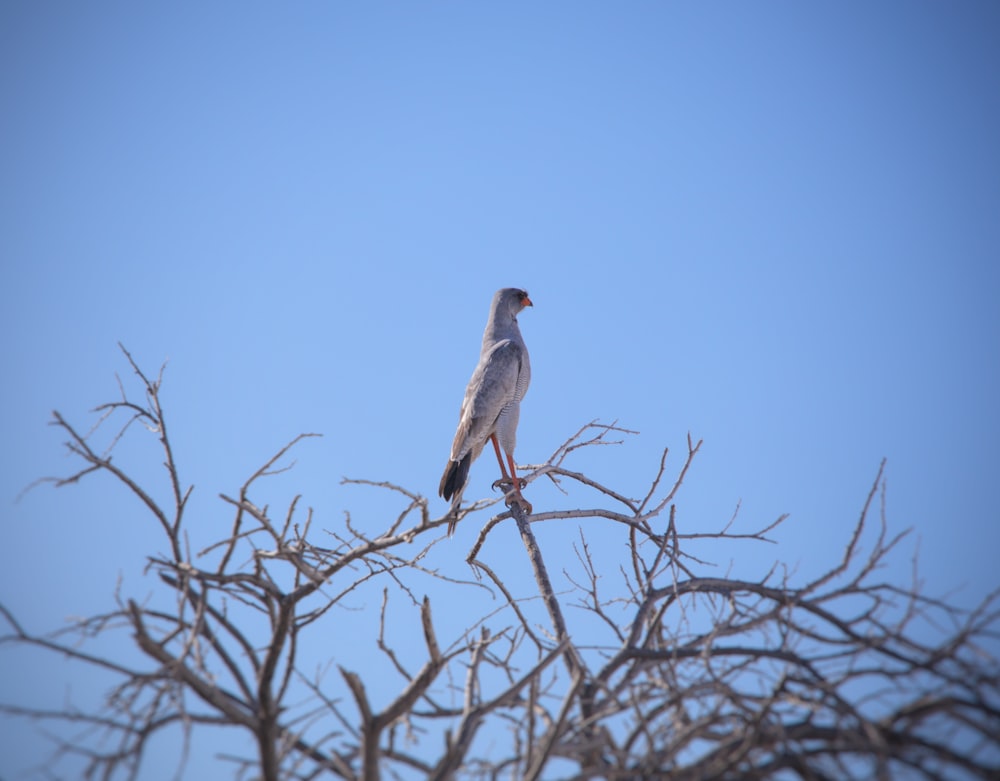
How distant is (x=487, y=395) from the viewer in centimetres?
612

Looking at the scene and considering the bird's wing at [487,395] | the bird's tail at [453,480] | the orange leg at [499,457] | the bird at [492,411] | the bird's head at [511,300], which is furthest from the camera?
the bird's head at [511,300]

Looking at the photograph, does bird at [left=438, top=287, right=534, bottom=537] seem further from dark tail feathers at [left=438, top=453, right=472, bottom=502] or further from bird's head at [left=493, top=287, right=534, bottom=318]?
bird's head at [left=493, top=287, right=534, bottom=318]

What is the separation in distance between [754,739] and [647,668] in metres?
0.58

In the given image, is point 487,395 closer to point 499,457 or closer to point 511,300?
point 499,457

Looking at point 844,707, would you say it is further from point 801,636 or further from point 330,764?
point 330,764

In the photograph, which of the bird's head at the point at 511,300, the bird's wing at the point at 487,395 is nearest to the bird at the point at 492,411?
the bird's wing at the point at 487,395

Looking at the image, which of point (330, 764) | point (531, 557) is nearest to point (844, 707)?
point (330, 764)

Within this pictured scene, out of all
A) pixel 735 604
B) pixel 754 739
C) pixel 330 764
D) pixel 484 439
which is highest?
pixel 484 439

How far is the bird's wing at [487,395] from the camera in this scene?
5953mm

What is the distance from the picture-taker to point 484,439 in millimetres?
6094

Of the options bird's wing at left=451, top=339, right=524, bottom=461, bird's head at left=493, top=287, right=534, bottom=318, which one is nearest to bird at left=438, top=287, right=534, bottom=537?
bird's wing at left=451, top=339, right=524, bottom=461

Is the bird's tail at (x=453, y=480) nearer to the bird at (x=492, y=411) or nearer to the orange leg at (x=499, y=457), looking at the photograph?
the bird at (x=492, y=411)

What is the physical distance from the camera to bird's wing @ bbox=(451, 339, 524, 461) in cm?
595

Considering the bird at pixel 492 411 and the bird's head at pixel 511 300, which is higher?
the bird's head at pixel 511 300
